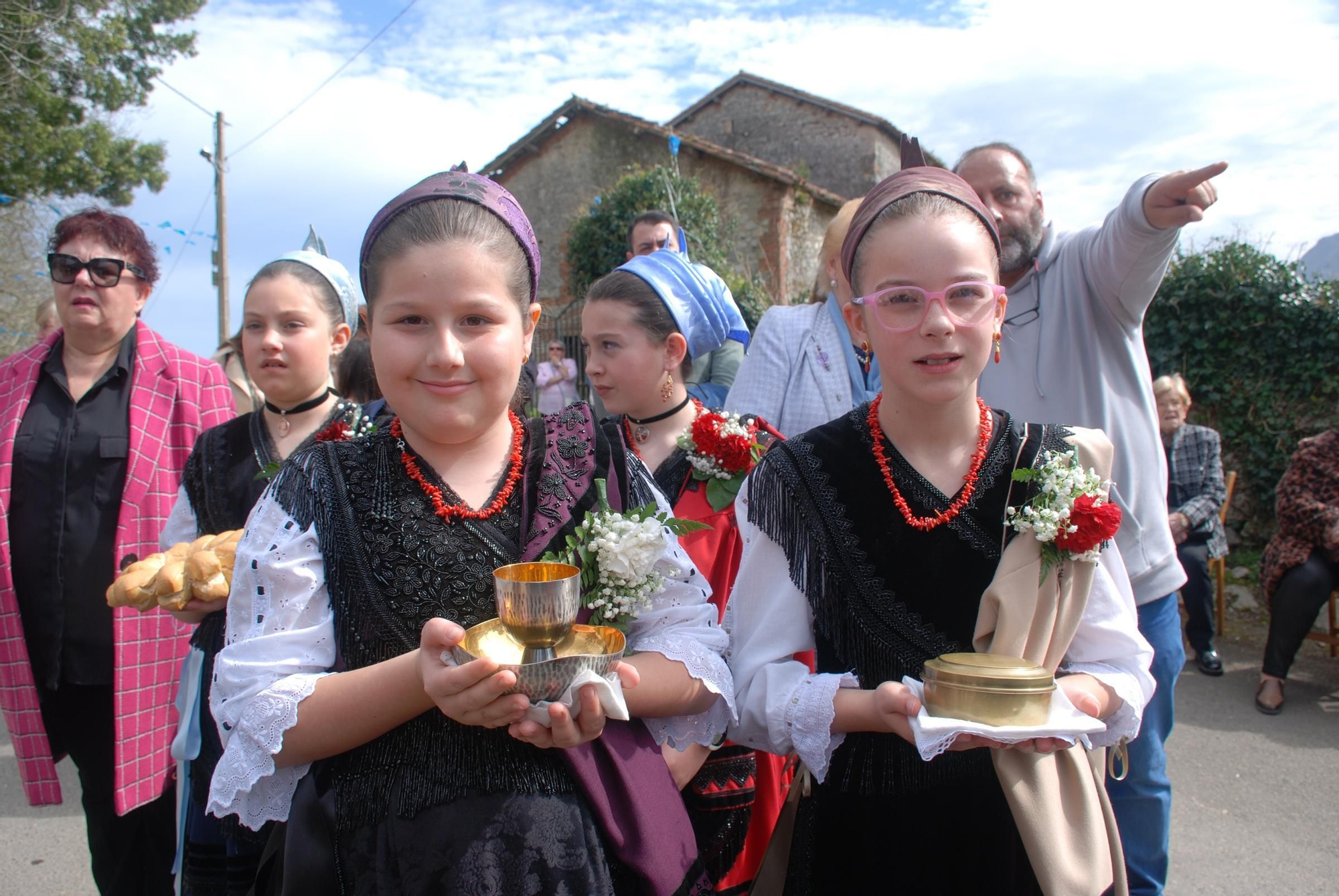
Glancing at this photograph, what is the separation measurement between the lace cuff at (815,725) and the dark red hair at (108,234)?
10.5ft

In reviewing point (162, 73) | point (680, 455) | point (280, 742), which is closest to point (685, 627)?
point (280, 742)

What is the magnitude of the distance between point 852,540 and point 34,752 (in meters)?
3.30

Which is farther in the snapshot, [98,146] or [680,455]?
[98,146]

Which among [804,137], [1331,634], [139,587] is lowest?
[1331,634]

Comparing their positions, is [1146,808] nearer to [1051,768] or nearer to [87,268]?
[1051,768]

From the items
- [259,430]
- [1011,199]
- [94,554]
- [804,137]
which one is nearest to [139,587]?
[259,430]

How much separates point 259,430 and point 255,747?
65.1 inches

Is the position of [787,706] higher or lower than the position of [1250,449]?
lower

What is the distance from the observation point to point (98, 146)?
1445 cm

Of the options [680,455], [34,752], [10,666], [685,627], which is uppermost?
[680,455]

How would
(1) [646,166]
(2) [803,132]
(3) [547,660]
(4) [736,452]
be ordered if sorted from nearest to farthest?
(3) [547,660] < (4) [736,452] < (1) [646,166] < (2) [803,132]

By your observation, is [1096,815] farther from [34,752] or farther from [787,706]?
[34,752]

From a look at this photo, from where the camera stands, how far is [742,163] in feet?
53.7

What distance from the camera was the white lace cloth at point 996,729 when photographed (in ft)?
4.59
